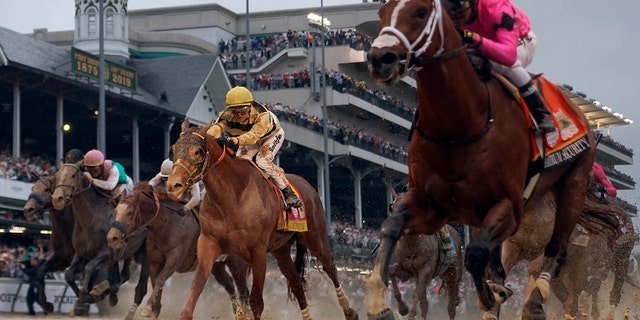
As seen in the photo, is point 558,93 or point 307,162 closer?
point 558,93

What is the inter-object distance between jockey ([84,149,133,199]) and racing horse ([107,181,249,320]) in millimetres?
826

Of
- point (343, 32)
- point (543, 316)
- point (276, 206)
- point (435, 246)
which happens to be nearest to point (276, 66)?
point (343, 32)

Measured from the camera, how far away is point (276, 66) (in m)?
54.4

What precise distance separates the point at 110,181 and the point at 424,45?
960 centimetres

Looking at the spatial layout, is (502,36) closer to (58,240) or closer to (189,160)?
(189,160)

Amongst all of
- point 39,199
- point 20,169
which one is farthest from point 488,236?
point 20,169

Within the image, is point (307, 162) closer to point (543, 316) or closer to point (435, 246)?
point (435, 246)

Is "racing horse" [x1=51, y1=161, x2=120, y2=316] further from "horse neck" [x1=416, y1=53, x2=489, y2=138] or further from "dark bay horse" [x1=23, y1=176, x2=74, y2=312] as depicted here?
"horse neck" [x1=416, y1=53, x2=489, y2=138]

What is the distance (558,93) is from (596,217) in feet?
5.83

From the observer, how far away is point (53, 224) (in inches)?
641

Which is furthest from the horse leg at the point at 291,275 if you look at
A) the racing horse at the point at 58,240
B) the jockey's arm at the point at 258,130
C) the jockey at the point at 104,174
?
the jockey at the point at 104,174

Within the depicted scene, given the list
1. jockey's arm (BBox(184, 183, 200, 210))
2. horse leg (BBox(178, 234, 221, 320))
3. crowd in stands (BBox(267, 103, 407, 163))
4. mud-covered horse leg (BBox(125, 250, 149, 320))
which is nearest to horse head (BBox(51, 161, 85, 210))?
mud-covered horse leg (BBox(125, 250, 149, 320))

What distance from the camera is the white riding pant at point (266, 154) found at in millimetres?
11984

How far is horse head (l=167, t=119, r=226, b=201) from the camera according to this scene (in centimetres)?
1012
